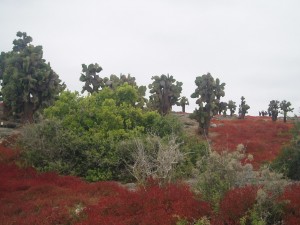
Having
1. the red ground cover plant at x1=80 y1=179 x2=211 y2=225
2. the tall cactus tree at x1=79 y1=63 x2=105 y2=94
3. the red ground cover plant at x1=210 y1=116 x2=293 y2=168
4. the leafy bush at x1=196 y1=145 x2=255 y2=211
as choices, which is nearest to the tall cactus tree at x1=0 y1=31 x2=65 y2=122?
the tall cactus tree at x1=79 y1=63 x2=105 y2=94

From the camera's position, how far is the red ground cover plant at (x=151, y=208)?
11.5 meters

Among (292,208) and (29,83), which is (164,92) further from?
(292,208)

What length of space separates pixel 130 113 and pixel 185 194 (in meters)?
15.4

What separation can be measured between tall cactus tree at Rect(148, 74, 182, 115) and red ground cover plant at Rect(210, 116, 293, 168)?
21.9 feet

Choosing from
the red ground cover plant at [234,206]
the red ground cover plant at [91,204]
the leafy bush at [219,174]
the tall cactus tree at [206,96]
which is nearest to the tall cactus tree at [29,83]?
the tall cactus tree at [206,96]

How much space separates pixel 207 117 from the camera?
39.9 meters

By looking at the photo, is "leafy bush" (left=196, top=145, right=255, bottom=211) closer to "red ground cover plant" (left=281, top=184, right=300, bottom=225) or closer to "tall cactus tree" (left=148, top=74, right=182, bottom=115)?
"red ground cover plant" (left=281, top=184, right=300, bottom=225)

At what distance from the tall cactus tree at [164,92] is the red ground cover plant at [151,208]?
28823 millimetres

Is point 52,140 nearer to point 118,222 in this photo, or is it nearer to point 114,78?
point 118,222

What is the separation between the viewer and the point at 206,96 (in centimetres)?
3959

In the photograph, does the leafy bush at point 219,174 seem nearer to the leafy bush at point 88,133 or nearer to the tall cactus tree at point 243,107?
the leafy bush at point 88,133

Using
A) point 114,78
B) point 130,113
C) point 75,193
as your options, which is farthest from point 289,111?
point 75,193

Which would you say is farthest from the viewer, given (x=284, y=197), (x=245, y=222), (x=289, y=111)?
(x=289, y=111)

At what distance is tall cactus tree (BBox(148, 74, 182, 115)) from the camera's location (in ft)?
143
